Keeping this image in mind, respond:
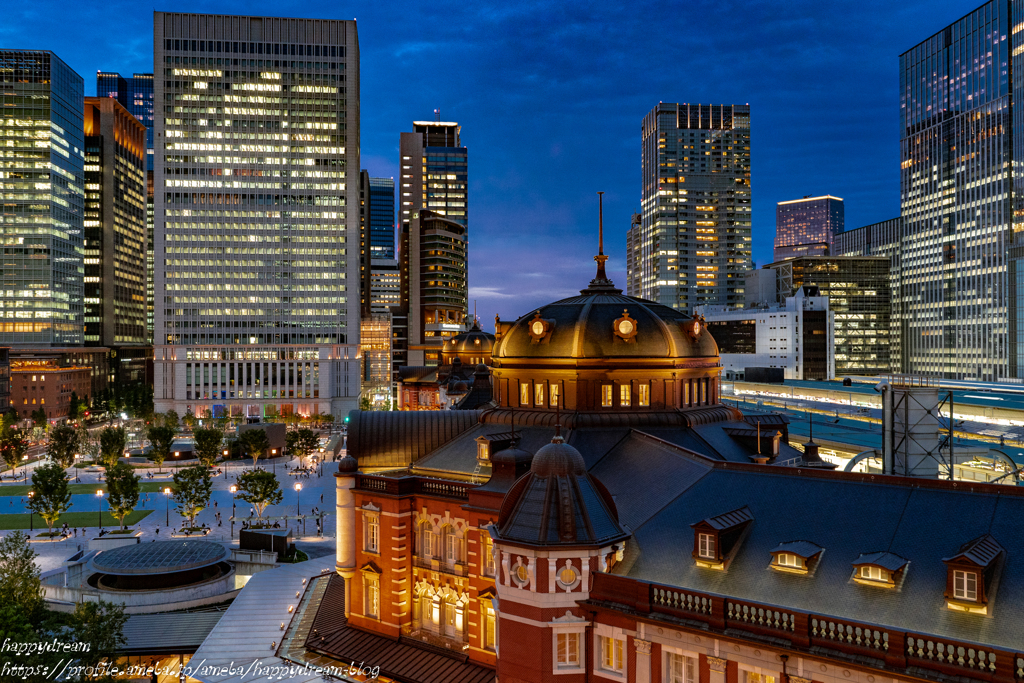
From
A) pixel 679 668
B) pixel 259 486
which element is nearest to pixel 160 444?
pixel 259 486

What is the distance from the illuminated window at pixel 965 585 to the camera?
70.9 ft

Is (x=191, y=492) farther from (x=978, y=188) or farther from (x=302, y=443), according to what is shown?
(x=978, y=188)

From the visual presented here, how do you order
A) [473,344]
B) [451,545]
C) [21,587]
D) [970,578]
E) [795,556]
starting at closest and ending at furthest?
1. [970,578]
2. [795,556]
3. [451,545]
4. [21,587]
5. [473,344]

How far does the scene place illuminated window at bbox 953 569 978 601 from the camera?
21.6 m

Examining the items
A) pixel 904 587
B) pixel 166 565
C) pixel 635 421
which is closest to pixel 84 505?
pixel 166 565

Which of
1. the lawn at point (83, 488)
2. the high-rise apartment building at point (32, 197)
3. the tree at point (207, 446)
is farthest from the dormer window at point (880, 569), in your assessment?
the high-rise apartment building at point (32, 197)

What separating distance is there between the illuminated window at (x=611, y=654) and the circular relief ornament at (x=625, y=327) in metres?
20.3

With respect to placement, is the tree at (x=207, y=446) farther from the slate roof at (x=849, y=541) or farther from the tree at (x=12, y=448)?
the slate roof at (x=849, y=541)

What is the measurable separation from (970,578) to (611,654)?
12975mm

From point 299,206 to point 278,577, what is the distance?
13390 cm

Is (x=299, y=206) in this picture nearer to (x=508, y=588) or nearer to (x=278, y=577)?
(x=278, y=577)

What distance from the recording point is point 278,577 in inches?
2207

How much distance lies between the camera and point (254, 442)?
11169 centimetres

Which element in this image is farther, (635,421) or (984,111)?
(984,111)
